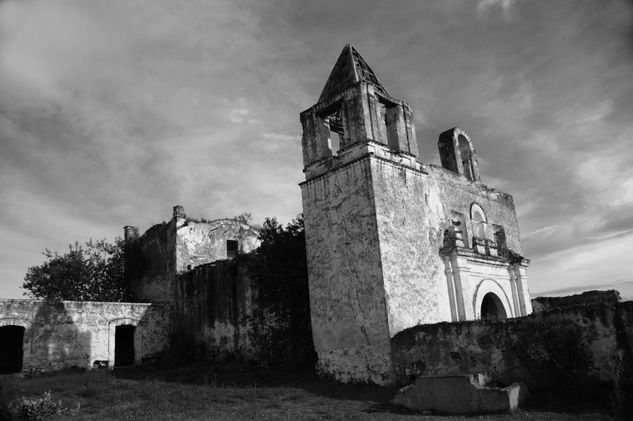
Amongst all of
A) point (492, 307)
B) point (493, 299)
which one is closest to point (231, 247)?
point (492, 307)

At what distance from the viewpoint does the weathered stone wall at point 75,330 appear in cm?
1756

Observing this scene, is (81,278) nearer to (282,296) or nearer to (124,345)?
(124,345)

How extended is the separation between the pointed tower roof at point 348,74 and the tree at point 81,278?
14.4 metres

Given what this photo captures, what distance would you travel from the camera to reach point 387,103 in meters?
14.8

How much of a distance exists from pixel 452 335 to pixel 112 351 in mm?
12977

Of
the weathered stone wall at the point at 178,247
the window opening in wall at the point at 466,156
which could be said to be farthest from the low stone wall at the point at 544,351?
the weathered stone wall at the point at 178,247

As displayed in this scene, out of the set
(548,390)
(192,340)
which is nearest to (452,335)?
(548,390)

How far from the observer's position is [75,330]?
18469 millimetres

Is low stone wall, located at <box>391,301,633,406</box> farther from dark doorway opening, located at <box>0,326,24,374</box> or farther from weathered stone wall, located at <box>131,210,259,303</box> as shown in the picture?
dark doorway opening, located at <box>0,326,24,374</box>

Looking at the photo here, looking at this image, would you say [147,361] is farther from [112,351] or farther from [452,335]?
[452,335]

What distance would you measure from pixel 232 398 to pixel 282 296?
4.41m

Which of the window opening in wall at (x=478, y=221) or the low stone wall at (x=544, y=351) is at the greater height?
the window opening in wall at (x=478, y=221)

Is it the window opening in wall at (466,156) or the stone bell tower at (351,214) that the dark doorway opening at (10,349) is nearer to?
the stone bell tower at (351,214)

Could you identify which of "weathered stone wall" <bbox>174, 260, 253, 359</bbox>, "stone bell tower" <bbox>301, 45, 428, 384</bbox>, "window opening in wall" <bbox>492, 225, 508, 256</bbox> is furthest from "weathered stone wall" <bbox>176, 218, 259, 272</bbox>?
"window opening in wall" <bbox>492, 225, 508, 256</bbox>
